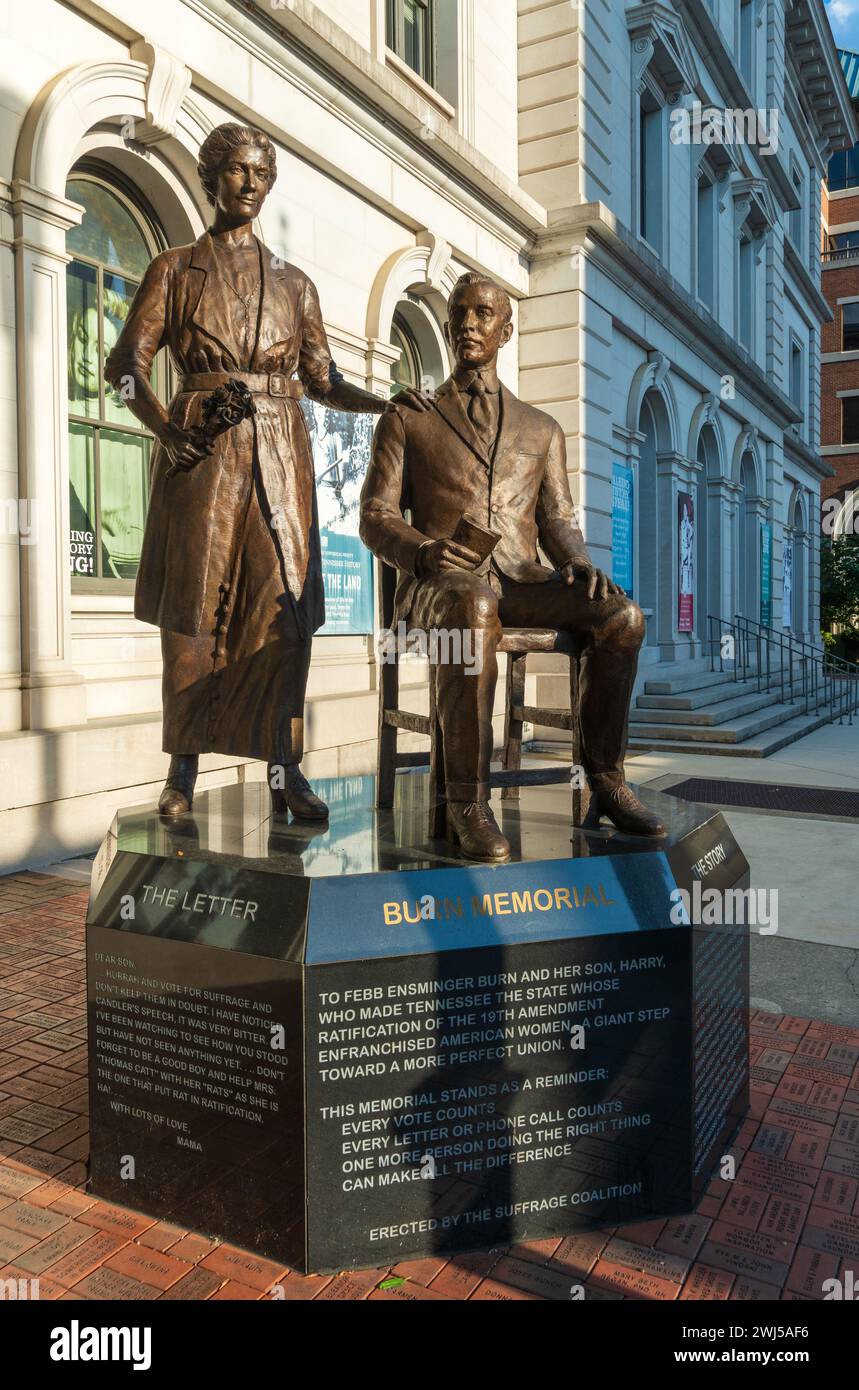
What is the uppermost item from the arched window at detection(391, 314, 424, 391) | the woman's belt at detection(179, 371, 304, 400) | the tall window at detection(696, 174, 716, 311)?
the tall window at detection(696, 174, 716, 311)

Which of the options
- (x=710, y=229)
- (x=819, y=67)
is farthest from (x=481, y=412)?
(x=819, y=67)

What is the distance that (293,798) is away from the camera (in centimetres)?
370

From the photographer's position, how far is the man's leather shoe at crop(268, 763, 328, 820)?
11.9ft

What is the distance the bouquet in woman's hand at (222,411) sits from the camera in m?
3.38

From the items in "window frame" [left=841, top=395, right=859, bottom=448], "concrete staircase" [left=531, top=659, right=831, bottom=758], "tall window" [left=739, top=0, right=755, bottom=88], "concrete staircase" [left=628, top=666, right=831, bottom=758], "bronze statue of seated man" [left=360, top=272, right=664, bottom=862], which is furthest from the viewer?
"window frame" [left=841, top=395, right=859, bottom=448]

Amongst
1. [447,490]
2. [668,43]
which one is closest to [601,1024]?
[447,490]

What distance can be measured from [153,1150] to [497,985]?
1059mm

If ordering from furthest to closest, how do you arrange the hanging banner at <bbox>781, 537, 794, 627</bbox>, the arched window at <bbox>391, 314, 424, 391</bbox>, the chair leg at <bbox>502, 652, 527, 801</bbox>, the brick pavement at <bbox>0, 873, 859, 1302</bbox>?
the hanging banner at <bbox>781, 537, 794, 627</bbox>, the arched window at <bbox>391, 314, 424, 391</bbox>, the chair leg at <bbox>502, 652, 527, 801</bbox>, the brick pavement at <bbox>0, 873, 859, 1302</bbox>

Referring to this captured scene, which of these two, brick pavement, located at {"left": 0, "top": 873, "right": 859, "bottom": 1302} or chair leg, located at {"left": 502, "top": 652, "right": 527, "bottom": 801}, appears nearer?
brick pavement, located at {"left": 0, "top": 873, "right": 859, "bottom": 1302}

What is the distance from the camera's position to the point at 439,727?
→ 3.35 metres

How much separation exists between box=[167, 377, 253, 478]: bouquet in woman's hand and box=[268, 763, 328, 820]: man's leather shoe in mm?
1133

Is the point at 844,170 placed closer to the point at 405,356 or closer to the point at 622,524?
the point at 622,524

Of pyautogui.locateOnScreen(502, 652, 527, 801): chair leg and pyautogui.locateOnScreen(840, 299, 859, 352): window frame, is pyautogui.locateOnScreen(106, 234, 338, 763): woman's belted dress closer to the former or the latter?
pyautogui.locateOnScreen(502, 652, 527, 801): chair leg

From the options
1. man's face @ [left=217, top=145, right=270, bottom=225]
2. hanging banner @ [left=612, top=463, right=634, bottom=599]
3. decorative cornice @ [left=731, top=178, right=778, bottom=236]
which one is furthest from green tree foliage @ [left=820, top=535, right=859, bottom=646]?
man's face @ [left=217, top=145, right=270, bottom=225]
